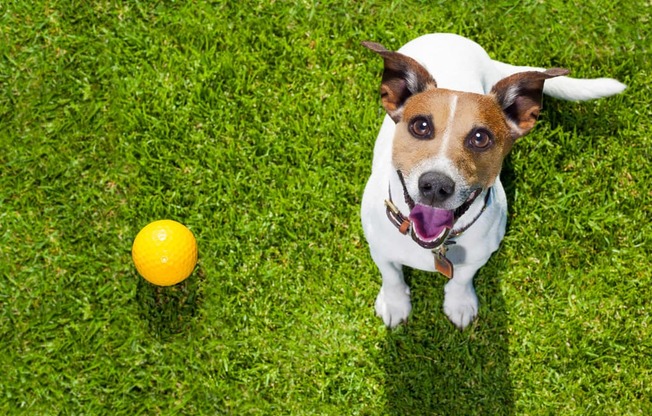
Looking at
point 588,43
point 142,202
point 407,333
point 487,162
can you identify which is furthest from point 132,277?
point 588,43

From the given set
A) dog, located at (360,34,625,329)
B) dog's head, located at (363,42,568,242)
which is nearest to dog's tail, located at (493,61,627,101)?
dog, located at (360,34,625,329)

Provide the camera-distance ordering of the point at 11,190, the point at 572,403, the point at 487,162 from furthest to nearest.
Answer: the point at 11,190
the point at 572,403
the point at 487,162

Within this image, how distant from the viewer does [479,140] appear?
12.2 feet

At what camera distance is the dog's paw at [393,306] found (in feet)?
17.0

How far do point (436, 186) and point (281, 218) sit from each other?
6.87 feet

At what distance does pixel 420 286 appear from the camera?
5379 millimetres

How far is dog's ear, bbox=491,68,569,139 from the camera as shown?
12.2 ft

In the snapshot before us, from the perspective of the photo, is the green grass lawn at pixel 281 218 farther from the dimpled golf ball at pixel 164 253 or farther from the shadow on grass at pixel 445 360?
the dimpled golf ball at pixel 164 253

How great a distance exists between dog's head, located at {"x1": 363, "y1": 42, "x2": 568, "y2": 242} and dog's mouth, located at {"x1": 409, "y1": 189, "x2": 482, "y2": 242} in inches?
2.1

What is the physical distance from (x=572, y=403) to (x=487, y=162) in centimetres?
238

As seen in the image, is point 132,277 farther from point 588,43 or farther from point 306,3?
point 588,43

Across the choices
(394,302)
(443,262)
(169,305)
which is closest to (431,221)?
(443,262)

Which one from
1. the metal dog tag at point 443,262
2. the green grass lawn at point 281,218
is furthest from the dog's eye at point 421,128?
the green grass lawn at point 281,218

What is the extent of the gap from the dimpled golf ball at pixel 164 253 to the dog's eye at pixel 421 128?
6.22 feet
